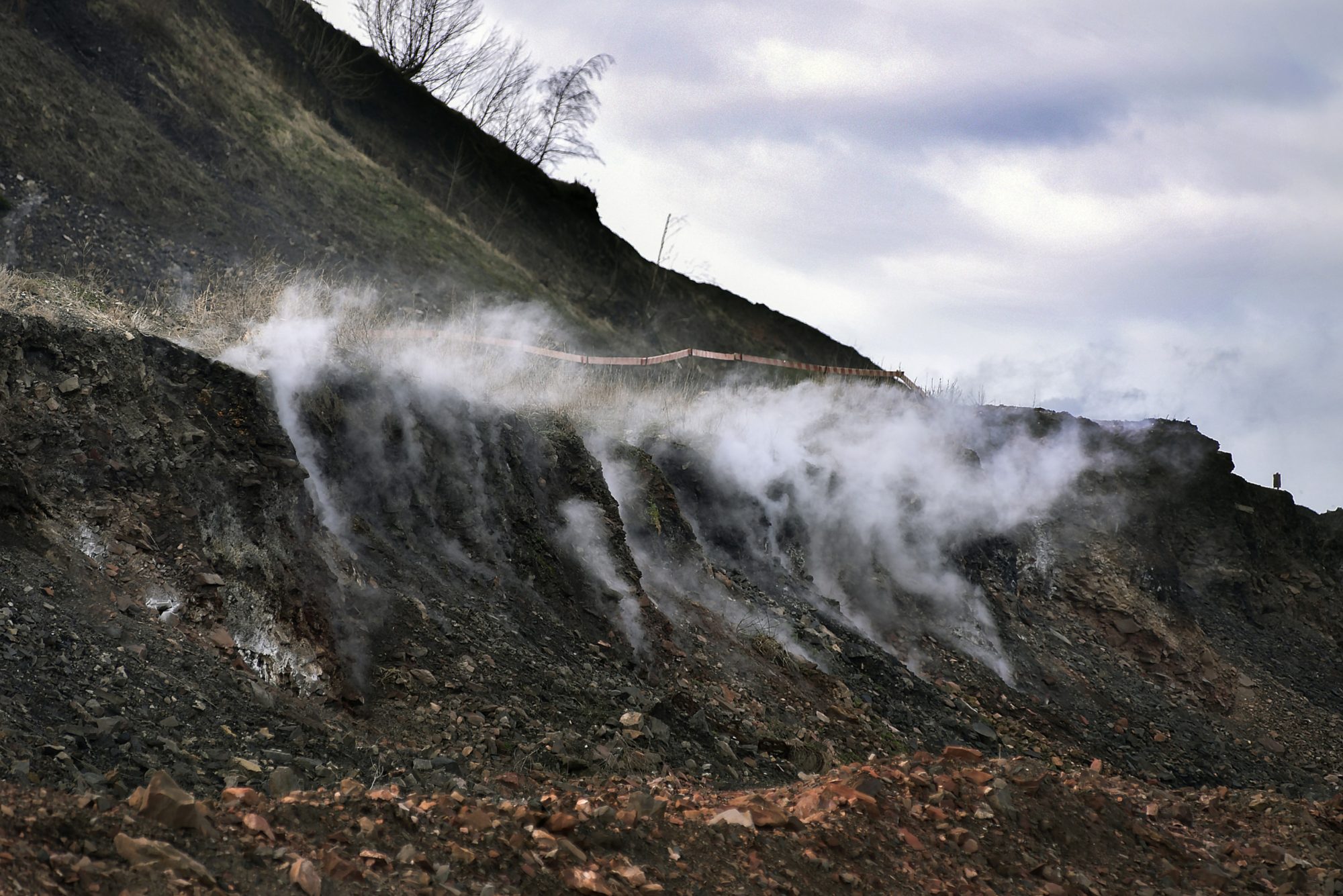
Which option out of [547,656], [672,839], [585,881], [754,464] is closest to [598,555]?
[547,656]

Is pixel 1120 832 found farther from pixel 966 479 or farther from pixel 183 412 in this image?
pixel 966 479

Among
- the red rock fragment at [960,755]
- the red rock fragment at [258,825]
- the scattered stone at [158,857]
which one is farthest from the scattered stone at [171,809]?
the red rock fragment at [960,755]

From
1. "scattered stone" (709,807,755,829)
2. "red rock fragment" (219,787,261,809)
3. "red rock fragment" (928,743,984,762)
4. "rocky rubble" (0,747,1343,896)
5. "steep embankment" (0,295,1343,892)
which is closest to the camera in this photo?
"rocky rubble" (0,747,1343,896)

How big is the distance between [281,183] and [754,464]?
1103 cm

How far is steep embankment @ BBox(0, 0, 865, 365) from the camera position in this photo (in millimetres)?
15852

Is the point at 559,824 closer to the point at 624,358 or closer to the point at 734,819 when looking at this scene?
the point at 734,819

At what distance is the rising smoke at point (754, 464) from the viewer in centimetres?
1095

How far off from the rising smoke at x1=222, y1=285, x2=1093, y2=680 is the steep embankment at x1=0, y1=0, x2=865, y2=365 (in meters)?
3.66

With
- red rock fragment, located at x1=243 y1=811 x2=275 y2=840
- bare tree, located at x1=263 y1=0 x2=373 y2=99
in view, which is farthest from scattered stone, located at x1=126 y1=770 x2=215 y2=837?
bare tree, located at x1=263 y1=0 x2=373 y2=99

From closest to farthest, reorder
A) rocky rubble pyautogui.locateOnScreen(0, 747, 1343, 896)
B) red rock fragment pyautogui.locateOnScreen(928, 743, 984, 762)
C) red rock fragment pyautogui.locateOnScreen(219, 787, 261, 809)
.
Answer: rocky rubble pyautogui.locateOnScreen(0, 747, 1343, 896) → red rock fragment pyautogui.locateOnScreen(219, 787, 261, 809) → red rock fragment pyautogui.locateOnScreen(928, 743, 984, 762)

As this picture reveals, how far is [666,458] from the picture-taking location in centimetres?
1491

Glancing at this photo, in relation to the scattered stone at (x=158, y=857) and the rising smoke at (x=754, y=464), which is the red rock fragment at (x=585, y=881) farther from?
the rising smoke at (x=754, y=464)

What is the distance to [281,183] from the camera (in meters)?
21.0

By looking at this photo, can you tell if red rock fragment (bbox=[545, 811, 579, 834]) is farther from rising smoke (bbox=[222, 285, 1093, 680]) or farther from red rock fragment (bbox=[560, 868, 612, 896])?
rising smoke (bbox=[222, 285, 1093, 680])
